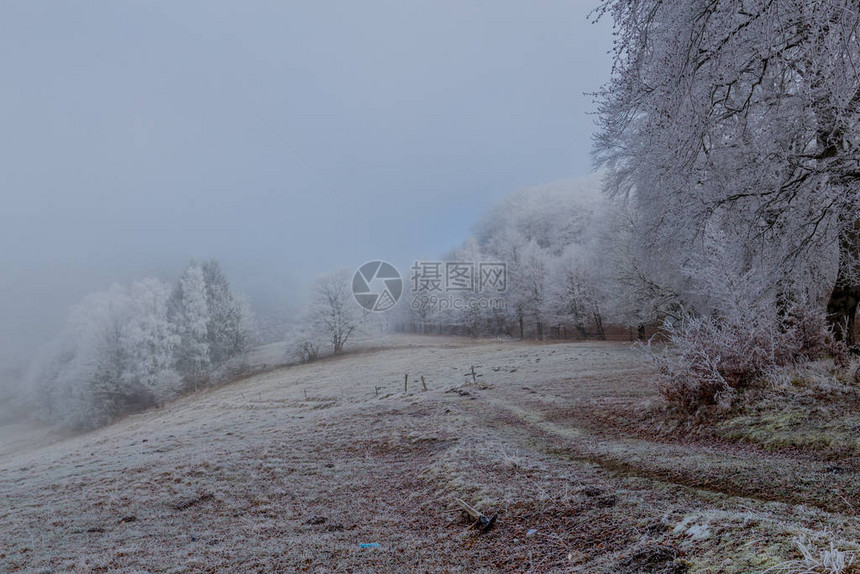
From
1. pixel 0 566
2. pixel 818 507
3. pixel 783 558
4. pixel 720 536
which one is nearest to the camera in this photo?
pixel 783 558

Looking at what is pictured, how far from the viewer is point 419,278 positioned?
51344 millimetres

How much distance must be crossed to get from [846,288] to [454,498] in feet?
33.4

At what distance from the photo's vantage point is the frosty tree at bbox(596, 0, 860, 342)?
4.94m

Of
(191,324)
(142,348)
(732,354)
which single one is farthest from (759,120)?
(191,324)

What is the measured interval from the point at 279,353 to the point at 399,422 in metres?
41.4

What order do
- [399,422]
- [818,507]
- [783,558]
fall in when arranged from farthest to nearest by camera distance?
1. [399,422]
2. [818,507]
3. [783,558]

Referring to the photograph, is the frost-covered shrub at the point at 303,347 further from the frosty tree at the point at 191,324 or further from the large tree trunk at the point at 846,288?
the large tree trunk at the point at 846,288

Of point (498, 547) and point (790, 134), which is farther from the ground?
point (790, 134)

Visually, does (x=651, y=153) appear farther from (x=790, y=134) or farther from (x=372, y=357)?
(x=372, y=357)

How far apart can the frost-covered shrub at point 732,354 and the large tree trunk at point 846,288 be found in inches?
43.7

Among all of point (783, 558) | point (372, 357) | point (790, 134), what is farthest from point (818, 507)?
point (372, 357)

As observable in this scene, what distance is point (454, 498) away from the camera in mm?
5227

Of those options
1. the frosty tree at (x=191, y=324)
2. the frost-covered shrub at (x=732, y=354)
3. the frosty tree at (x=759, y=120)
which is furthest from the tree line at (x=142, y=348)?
the frosty tree at (x=759, y=120)

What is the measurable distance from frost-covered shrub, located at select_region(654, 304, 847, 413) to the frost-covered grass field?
78 cm
